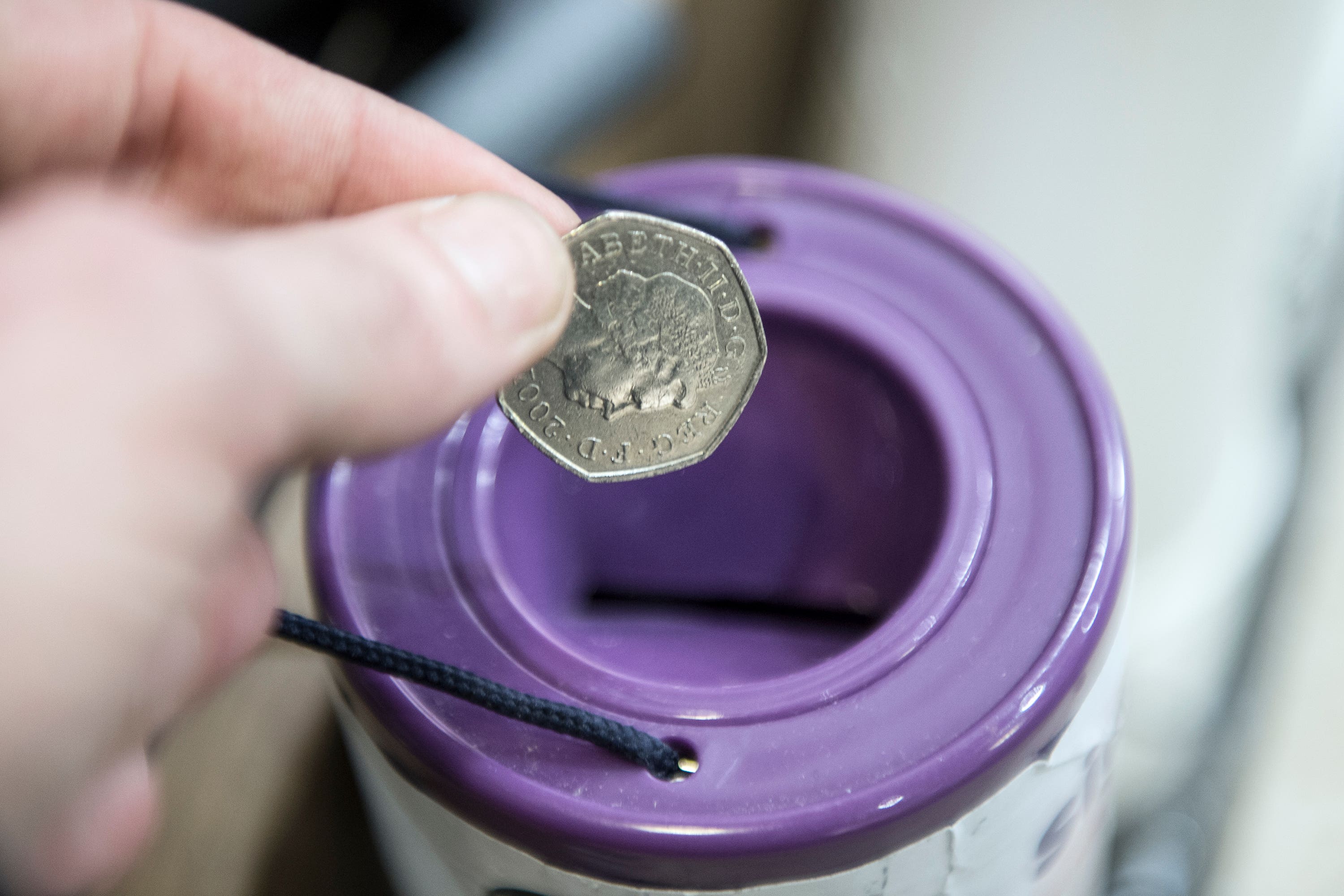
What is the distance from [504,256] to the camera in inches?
12.6

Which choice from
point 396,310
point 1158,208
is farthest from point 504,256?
point 1158,208

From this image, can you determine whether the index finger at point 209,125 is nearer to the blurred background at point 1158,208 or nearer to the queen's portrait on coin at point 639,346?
the queen's portrait on coin at point 639,346

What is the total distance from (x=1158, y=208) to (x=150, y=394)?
0.60 meters

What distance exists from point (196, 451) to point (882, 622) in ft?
0.72

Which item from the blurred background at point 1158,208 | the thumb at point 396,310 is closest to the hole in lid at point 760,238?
the thumb at point 396,310

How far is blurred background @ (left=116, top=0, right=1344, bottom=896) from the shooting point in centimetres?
62

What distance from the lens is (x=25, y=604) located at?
0.76ft

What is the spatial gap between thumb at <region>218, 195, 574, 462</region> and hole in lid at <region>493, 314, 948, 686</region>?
0.10 metres

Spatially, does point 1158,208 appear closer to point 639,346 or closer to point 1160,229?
point 1160,229

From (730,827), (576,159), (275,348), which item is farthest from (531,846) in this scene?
(576,159)

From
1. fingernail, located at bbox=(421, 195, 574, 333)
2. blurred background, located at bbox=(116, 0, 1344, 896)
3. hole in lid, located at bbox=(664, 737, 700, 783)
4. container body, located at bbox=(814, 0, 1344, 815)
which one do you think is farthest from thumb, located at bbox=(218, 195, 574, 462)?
container body, located at bbox=(814, 0, 1344, 815)

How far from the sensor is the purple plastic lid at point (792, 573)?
1.06 feet

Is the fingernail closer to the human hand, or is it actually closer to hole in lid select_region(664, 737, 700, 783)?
the human hand

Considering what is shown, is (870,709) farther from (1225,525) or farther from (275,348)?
(1225,525)
